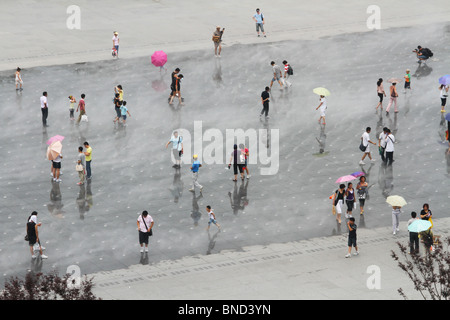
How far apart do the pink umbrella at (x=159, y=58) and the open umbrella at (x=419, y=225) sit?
18.3 m

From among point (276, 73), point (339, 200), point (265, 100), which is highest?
point (276, 73)

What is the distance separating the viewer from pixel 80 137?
36.4 metres

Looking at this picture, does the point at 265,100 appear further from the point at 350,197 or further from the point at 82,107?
the point at 350,197

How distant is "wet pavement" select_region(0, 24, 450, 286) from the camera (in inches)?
1148

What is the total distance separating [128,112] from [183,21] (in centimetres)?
1433

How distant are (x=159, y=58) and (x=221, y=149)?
27.7ft

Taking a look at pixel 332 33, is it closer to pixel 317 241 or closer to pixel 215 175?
pixel 215 175

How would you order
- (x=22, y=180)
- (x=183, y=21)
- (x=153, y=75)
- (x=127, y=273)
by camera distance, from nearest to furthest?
(x=127, y=273) → (x=22, y=180) → (x=153, y=75) → (x=183, y=21)

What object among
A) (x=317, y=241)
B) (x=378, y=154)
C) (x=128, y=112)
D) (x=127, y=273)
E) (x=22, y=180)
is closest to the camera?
(x=127, y=273)

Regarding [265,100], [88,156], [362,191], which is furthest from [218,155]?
[362,191]

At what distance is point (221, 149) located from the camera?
35469 mm

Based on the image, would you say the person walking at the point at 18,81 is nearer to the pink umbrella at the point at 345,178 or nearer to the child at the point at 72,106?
the child at the point at 72,106

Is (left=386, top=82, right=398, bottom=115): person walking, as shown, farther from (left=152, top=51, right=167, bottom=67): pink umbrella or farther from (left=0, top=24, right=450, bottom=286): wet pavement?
(left=152, top=51, right=167, bottom=67): pink umbrella
